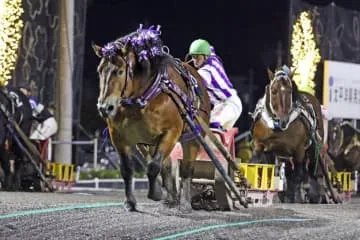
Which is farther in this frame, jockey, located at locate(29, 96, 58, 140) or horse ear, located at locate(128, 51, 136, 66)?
jockey, located at locate(29, 96, 58, 140)

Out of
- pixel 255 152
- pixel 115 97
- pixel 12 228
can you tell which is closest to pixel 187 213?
pixel 115 97

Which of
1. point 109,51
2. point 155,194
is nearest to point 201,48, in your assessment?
point 109,51

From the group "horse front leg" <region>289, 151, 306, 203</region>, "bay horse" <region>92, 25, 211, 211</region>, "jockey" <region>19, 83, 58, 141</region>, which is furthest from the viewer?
"jockey" <region>19, 83, 58, 141</region>

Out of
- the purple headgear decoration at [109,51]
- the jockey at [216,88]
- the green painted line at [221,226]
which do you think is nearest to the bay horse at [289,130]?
the jockey at [216,88]

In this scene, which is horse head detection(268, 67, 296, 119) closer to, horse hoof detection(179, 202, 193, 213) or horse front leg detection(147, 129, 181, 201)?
horse hoof detection(179, 202, 193, 213)

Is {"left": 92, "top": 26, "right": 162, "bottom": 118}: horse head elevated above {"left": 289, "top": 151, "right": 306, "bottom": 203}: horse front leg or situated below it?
above

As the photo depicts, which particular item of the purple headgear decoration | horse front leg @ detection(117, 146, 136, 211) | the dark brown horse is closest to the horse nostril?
the purple headgear decoration

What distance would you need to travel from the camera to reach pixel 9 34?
14.7 meters

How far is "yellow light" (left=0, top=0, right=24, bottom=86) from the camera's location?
47.8 feet

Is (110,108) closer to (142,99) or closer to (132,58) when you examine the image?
(142,99)

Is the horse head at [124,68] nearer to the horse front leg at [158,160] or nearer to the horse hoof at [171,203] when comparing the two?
the horse front leg at [158,160]

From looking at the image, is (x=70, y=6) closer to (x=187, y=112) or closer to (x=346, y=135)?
(x=346, y=135)

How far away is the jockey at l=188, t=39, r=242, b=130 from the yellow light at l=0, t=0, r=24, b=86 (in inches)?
230

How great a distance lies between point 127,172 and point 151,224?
106cm
